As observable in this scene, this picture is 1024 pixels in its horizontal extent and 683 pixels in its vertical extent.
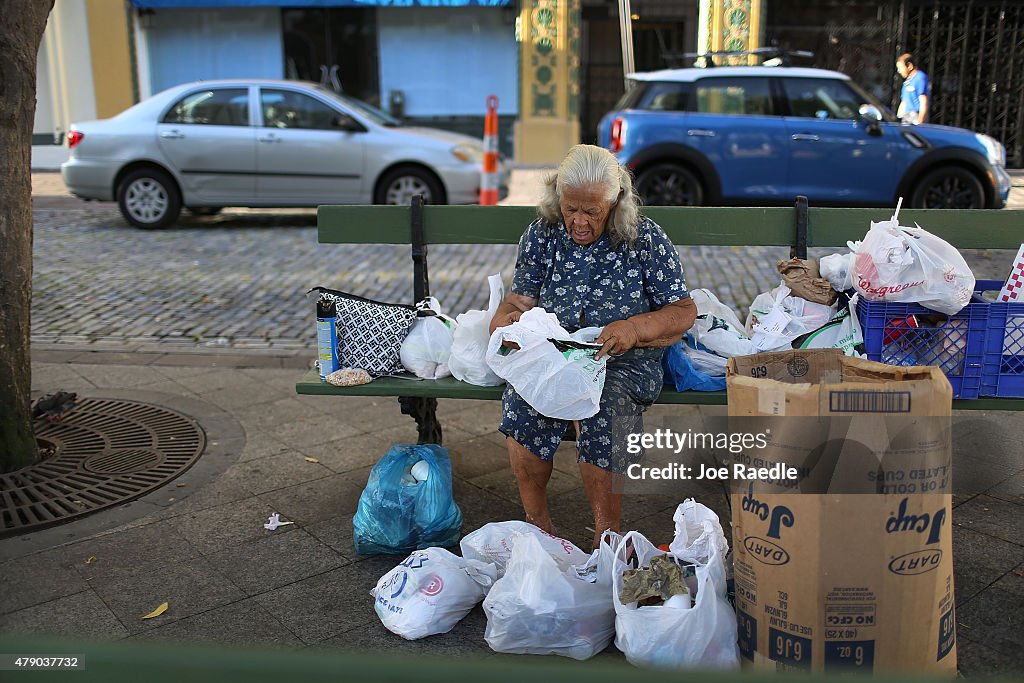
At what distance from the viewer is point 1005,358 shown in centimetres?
336

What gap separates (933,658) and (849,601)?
0.96 feet

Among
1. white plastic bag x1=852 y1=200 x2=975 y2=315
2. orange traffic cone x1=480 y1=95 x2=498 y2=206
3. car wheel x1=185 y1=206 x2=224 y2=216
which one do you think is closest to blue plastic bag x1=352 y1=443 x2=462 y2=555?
white plastic bag x1=852 y1=200 x2=975 y2=315

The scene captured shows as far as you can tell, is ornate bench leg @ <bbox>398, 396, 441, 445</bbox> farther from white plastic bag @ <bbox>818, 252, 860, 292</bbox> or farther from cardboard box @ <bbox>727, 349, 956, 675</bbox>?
cardboard box @ <bbox>727, 349, 956, 675</bbox>

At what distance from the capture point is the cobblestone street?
6.50m

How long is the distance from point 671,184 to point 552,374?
739 cm

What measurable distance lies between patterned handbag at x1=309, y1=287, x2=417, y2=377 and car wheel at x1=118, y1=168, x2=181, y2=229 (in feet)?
24.1

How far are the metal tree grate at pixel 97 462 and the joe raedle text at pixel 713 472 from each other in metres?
1.93

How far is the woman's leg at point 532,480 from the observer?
3.26m

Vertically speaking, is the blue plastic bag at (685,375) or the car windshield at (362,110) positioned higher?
the car windshield at (362,110)

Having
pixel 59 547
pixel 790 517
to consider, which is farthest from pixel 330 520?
pixel 790 517

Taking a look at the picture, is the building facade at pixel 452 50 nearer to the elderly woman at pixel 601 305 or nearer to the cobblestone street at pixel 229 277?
the cobblestone street at pixel 229 277

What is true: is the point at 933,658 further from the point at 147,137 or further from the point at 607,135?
the point at 147,137

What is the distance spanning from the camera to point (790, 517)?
221 cm

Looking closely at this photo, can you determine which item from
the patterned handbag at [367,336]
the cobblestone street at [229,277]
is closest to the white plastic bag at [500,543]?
the patterned handbag at [367,336]
